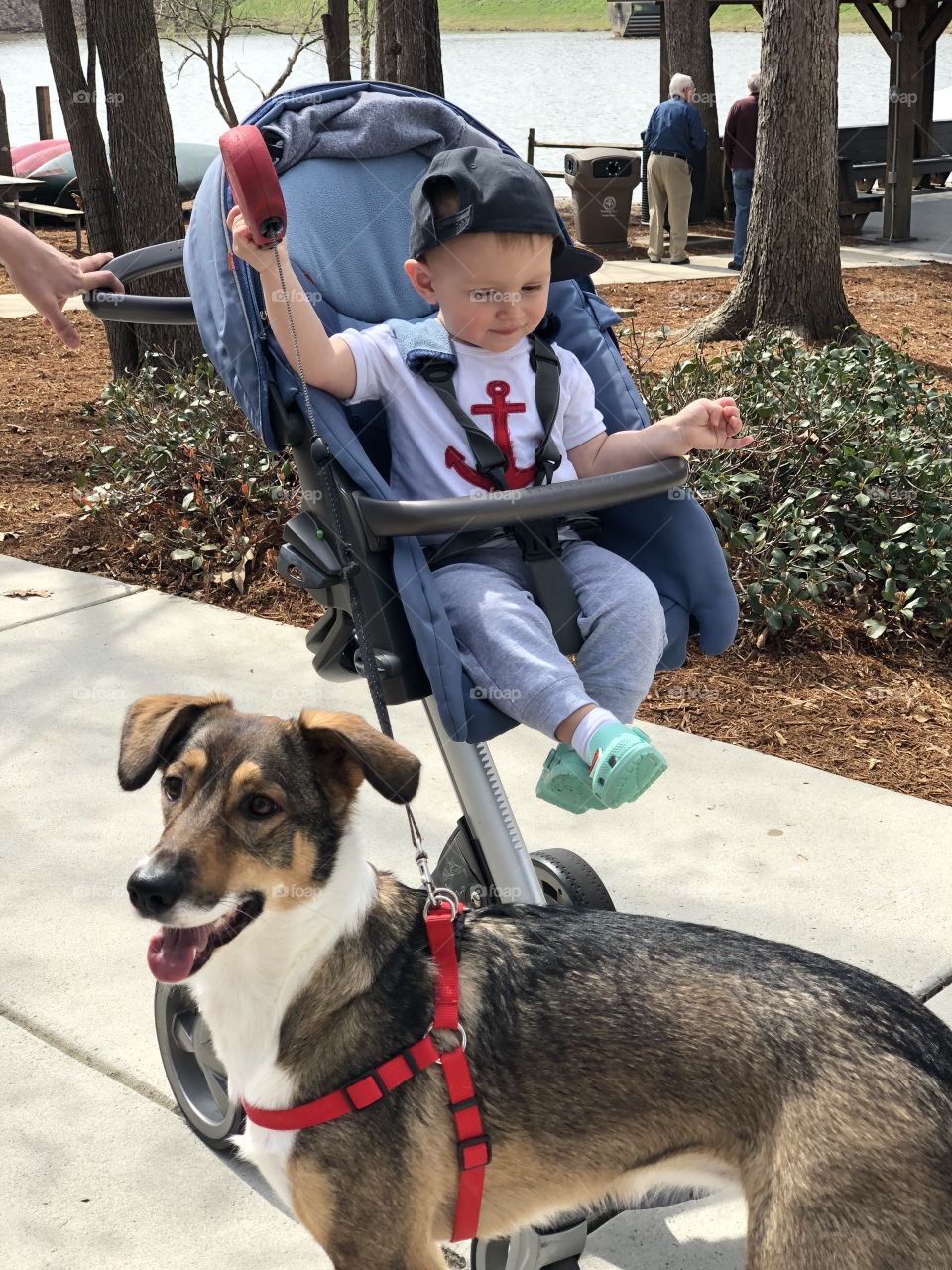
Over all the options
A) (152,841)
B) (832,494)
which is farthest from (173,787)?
(832,494)

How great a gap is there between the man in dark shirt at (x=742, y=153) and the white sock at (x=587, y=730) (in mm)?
13324

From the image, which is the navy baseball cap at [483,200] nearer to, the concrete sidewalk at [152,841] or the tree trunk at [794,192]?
the concrete sidewalk at [152,841]

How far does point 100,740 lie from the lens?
199 inches

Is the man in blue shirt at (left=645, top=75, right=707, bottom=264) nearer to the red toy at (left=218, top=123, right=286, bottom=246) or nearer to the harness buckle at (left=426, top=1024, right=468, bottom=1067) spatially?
the red toy at (left=218, top=123, right=286, bottom=246)

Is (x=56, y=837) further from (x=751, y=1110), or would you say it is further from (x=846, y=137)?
(x=846, y=137)

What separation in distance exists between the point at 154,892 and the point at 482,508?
107 cm

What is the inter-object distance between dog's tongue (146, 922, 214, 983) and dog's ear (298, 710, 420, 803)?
14.4 inches

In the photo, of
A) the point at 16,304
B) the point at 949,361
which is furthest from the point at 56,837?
the point at 16,304

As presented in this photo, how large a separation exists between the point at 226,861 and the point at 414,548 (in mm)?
950

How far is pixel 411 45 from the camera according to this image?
12.3 m

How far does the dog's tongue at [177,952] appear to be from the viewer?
225 centimetres

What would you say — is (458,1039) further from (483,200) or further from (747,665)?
(747,665)

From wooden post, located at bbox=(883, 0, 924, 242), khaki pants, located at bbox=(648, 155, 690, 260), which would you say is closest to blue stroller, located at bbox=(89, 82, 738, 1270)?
khaki pants, located at bbox=(648, 155, 690, 260)

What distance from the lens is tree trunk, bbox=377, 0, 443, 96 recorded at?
1223 cm
